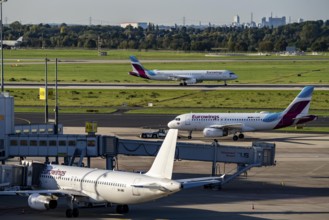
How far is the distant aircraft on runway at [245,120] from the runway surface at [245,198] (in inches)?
524

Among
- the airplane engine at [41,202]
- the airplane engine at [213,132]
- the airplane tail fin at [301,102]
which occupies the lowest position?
the airplane engine at [213,132]

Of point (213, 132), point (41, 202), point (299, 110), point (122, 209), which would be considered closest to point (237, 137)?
point (213, 132)

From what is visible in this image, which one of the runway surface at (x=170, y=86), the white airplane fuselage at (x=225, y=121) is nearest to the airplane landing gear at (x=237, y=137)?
the white airplane fuselage at (x=225, y=121)

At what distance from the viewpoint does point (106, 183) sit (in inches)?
2336

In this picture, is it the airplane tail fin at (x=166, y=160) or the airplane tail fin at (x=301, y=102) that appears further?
the airplane tail fin at (x=301, y=102)

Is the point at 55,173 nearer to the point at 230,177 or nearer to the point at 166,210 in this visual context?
the point at 166,210

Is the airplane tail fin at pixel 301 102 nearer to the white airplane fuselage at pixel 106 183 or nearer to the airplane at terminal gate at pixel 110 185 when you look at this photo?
the airplane at terminal gate at pixel 110 185

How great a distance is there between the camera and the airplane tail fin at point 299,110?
10788cm

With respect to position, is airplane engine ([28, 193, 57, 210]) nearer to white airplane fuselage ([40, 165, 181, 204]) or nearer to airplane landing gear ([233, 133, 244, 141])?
white airplane fuselage ([40, 165, 181, 204])

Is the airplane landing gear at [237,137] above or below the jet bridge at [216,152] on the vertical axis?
below

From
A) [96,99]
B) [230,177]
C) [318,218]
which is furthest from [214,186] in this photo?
[96,99]

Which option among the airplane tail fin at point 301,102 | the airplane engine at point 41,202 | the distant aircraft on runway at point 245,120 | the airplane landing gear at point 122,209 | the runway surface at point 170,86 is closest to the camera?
the airplane engine at point 41,202

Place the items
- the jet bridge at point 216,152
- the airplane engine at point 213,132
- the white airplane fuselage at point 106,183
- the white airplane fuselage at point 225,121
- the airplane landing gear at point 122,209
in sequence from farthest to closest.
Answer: the white airplane fuselage at point 225,121 → the airplane engine at point 213,132 → the jet bridge at point 216,152 → the airplane landing gear at point 122,209 → the white airplane fuselage at point 106,183

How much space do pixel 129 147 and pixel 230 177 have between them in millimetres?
8695
